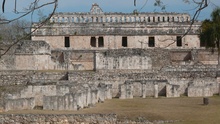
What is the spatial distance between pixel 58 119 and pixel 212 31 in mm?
19424

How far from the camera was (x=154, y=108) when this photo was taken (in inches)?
648

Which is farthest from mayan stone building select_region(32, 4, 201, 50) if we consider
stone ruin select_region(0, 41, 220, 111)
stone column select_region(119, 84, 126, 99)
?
stone column select_region(119, 84, 126, 99)

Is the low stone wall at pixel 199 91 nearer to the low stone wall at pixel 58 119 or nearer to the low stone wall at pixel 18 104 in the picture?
the low stone wall at pixel 18 104

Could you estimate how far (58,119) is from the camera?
13188 millimetres

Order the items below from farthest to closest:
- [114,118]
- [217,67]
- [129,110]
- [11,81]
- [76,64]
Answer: [76,64] < [217,67] < [11,81] < [129,110] < [114,118]

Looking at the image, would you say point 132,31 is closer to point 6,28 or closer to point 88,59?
point 88,59

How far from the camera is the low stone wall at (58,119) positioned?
514 inches

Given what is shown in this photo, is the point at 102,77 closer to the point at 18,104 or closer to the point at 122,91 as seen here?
the point at 122,91

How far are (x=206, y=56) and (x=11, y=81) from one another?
13704 millimetres

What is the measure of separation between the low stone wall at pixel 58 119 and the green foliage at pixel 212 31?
1844 centimetres

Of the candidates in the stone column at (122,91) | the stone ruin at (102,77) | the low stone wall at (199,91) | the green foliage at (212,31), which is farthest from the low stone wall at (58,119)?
the green foliage at (212,31)

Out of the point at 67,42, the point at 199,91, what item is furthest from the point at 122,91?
the point at 67,42

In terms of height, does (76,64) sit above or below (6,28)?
below

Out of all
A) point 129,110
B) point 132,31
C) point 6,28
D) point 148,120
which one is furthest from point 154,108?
point 6,28
